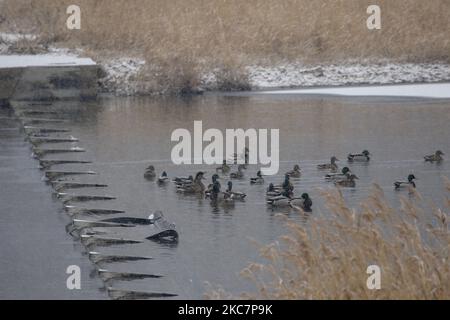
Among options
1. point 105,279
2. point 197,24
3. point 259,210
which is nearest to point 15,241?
point 105,279

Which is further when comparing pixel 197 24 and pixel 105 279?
pixel 197 24

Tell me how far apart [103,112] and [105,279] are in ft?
48.6

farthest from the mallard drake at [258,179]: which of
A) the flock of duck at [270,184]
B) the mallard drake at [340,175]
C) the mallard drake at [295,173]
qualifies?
the mallard drake at [340,175]

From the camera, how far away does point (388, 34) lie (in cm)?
3356

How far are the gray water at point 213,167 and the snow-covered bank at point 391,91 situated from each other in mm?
975

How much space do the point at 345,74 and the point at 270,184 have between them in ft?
50.9

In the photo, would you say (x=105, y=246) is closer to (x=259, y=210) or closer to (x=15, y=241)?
(x=15, y=241)

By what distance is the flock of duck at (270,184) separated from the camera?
1625 cm

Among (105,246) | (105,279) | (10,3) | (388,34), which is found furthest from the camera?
(10,3)

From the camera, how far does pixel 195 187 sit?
17297 millimetres

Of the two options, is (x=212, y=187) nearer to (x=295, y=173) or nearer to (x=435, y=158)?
(x=295, y=173)

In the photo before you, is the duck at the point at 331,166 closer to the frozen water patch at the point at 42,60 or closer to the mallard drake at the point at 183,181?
the mallard drake at the point at 183,181

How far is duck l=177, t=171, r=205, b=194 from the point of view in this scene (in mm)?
17266

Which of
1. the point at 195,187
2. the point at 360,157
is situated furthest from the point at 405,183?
the point at 195,187
